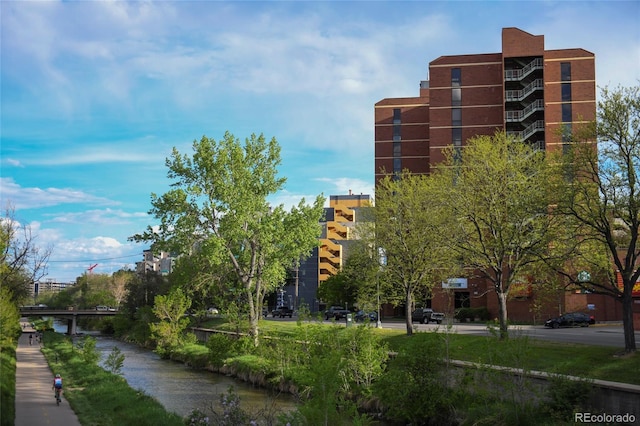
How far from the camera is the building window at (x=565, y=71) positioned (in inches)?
2940

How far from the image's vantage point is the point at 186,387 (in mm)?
35625

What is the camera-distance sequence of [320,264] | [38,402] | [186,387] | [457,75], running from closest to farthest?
[38,402] < [186,387] < [457,75] < [320,264]

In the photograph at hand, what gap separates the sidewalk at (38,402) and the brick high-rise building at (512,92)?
5230 cm

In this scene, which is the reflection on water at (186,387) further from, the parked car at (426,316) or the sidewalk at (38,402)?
the parked car at (426,316)

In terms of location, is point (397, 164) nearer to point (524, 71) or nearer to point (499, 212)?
point (524, 71)

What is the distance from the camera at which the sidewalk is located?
21609mm

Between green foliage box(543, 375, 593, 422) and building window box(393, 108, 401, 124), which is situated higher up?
building window box(393, 108, 401, 124)

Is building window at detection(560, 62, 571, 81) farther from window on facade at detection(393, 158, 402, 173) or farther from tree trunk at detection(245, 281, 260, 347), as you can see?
tree trunk at detection(245, 281, 260, 347)

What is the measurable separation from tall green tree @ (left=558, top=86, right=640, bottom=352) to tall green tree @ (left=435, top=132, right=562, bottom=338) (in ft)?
8.40

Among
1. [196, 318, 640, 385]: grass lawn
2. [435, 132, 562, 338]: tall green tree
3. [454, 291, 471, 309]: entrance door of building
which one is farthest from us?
[454, 291, 471, 309]: entrance door of building

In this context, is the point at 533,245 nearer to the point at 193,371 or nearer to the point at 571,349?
the point at 571,349

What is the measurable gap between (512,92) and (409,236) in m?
44.7

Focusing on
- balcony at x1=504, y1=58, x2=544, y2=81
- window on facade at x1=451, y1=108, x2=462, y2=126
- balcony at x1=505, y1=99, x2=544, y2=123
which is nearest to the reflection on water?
window on facade at x1=451, y1=108, x2=462, y2=126

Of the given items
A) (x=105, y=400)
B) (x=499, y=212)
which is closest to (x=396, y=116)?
(x=499, y=212)
